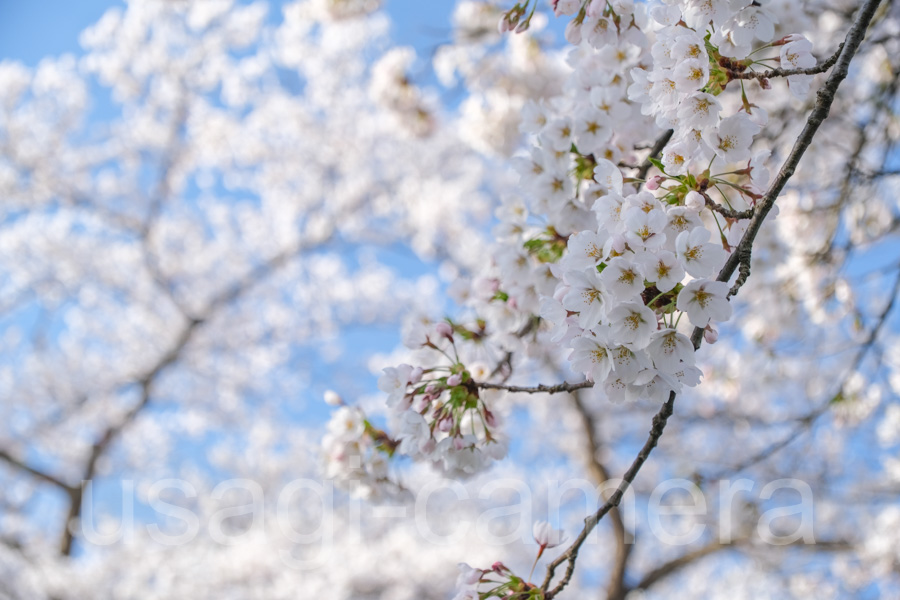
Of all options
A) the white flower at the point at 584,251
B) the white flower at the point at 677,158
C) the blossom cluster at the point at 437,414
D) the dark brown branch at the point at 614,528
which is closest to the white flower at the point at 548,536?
the blossom cluster at the point at 437,414

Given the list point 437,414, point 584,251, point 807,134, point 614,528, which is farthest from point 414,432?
point 614,528

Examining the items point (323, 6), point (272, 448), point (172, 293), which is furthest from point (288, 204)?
point (323, 6)

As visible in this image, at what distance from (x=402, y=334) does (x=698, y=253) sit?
74 cm

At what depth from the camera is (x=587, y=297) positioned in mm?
865

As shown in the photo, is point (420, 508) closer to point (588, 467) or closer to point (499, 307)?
point (588, 467)

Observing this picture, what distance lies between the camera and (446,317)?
151 centimetres

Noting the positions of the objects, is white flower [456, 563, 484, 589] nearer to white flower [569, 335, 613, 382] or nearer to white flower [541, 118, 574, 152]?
white flower [569, 335, 613, 382]

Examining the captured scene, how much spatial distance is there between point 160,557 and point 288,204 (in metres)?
4.95

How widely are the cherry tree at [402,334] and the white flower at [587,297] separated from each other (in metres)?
0.37

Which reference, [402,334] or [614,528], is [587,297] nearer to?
[402,334]

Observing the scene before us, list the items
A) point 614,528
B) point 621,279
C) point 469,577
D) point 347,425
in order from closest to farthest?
point 621,279 → point 469,577 → point 347,425 → point 614,528

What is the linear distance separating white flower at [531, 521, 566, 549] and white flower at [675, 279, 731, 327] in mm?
635

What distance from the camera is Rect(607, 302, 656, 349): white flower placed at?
2.71 ft

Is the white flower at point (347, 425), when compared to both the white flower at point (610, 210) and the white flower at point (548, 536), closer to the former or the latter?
the white flower at point (548, 536)
